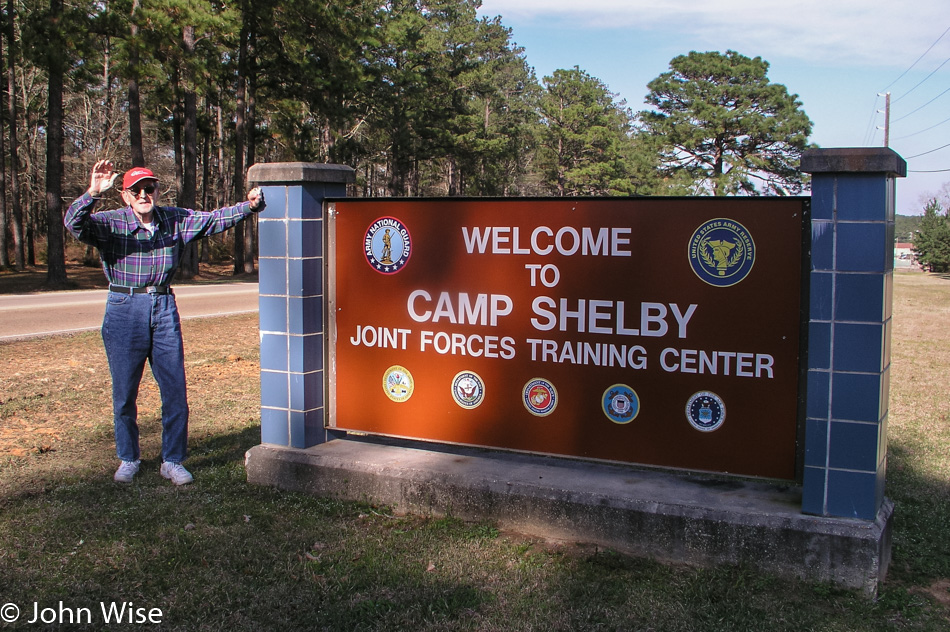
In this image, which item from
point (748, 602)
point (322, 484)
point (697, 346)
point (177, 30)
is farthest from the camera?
point (177, 30)

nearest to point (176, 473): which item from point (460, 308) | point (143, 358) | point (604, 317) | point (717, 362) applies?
point (143, 358)

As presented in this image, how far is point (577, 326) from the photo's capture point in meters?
4.63

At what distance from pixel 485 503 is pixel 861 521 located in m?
1.86

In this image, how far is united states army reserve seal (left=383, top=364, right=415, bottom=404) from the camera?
16.9ft

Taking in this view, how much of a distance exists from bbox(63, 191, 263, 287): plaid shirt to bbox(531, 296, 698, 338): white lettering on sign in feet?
6.16

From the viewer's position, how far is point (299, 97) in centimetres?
3366

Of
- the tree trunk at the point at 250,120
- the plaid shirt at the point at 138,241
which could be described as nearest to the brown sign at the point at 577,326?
the plaid shirt at the point at 138,241

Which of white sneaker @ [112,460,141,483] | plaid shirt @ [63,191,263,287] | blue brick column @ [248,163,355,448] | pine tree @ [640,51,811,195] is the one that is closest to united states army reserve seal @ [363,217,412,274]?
blue brick column @ [248,163,355,448]

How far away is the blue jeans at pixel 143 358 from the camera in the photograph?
16.5ft

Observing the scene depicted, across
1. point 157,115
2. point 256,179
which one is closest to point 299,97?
point 157,115

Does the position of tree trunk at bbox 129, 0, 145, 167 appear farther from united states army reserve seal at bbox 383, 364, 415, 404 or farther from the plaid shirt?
united states army reserve seal at bbox 383, 364, 415, 404

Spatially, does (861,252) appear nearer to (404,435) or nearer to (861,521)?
(861,521)

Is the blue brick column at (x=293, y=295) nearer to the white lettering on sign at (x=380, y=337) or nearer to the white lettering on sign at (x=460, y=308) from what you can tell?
the white lettering on sign at (x=380, y=337)

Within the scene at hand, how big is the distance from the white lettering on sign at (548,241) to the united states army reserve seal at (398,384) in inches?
34.4
